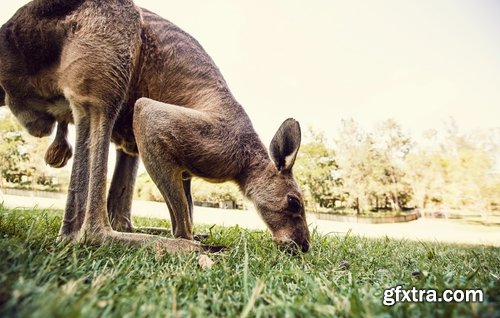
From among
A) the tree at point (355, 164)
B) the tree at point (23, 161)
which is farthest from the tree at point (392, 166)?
the tree at point (23, 161)

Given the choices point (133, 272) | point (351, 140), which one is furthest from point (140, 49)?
point (351, 140)

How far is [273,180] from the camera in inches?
128

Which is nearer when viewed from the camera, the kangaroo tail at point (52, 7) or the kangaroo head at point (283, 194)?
the kangaroo tail at point (52, 7)

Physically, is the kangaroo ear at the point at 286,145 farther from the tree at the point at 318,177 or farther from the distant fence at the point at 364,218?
the tree at the point at 318,177

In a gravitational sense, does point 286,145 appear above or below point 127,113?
below

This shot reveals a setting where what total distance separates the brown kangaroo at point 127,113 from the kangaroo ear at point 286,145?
0.01 metres

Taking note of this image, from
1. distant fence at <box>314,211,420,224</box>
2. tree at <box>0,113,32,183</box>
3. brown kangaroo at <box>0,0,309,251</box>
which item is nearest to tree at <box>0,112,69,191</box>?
tree at <box>0,113,32,183</box>

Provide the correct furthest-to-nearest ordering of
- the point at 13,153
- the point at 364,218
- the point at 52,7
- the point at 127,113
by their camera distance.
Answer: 1. the point at 364,218
2. the point at 13,153
3. the point at 127,113
4. the point at 52,7

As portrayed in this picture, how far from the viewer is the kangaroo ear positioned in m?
3.00

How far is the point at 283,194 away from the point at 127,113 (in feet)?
5.83

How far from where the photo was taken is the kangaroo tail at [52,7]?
235cm

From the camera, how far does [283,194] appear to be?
10.5ft

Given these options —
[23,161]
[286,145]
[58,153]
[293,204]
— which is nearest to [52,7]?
[58,153]

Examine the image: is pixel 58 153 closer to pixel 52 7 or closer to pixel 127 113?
pixel 127 113
